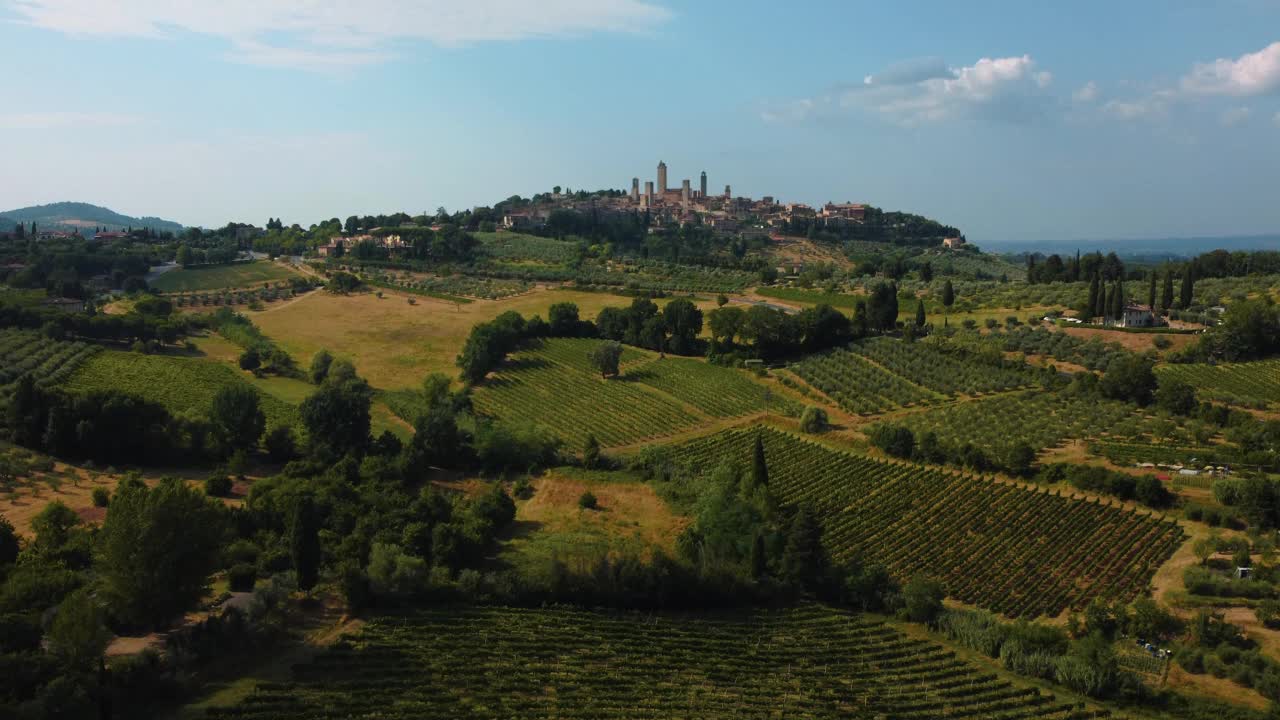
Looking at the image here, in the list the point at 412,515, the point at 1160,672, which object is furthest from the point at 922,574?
the point at 412,515

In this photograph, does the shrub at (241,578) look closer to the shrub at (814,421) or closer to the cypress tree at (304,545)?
the cypress tree at (304,545)

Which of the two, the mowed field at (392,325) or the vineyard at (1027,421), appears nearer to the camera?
the vineyard at (1027,421)

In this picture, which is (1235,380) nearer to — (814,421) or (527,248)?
(814,421)

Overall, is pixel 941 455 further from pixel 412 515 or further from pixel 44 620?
pixel 44 620

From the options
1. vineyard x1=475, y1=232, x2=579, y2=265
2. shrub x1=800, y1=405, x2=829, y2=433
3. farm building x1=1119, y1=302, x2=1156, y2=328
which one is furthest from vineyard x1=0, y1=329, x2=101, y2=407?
farm building x1=1119, y1=302, x2=1156, y2=328

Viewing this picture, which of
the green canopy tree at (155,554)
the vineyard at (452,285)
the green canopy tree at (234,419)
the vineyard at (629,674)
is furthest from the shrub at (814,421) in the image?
the vineyard at (452,285)

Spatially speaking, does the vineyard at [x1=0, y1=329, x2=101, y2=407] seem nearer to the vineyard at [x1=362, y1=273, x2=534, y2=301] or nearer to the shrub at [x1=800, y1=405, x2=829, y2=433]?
the vineyard at [x1=362, y1=273, x2=534, y2=301]
